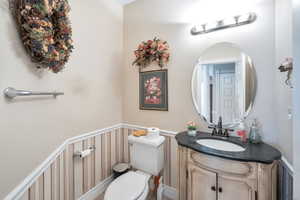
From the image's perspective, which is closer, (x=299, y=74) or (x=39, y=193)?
(x=299, y=74)

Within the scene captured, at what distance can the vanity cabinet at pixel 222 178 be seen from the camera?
38.6 inches

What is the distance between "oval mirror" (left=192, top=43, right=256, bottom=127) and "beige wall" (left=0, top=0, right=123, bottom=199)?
1195mm

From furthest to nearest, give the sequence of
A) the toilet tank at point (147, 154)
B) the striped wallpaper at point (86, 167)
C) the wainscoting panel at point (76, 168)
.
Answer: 1. the toilet tank at point (147, 154)
2. the striped wallpaper at point (86, 167)
3. the wainscoting panel at point (76, 168)

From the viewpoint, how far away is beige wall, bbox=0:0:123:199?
2.44 ft

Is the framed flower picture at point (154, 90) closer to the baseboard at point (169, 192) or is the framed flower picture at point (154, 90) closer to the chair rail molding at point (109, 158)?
the chair rail molding at point (109, 158)

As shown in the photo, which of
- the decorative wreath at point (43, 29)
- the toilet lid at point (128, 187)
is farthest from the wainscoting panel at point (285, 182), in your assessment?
the decorative wreath at point (43, 29)

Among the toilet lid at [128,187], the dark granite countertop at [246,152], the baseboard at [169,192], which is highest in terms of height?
the dark granite countertop at [246,152]

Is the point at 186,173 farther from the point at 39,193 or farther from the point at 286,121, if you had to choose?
the point at 39,193

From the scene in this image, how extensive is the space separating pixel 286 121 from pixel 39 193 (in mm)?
1868

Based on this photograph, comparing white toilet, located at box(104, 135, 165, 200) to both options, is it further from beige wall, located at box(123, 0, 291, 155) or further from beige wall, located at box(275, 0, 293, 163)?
beige wall, located at box(275, 0, 293, 163)

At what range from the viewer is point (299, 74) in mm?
497

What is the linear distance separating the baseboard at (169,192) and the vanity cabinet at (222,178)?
1.54 feet

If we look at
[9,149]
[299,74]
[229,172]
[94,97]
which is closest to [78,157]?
[94,97]

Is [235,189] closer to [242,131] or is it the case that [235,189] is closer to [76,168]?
[242,131]
